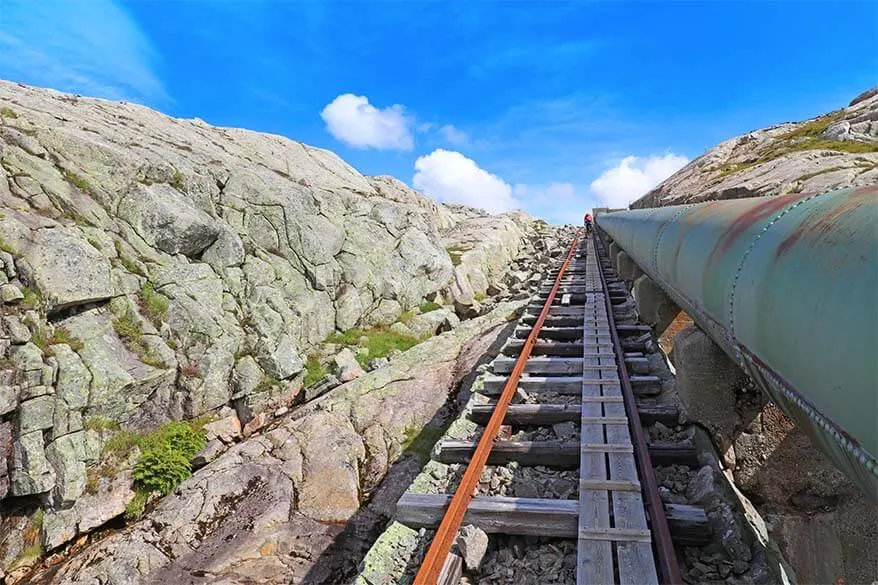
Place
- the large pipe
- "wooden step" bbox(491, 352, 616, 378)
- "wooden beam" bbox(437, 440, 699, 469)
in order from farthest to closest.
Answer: "wooden step" bbox(491, 352, 616, 378) → "wooden beam" bbox(437, 440, 699, 469) → the large pipe

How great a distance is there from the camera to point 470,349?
12.1m

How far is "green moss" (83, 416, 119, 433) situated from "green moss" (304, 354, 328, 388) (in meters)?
5.20

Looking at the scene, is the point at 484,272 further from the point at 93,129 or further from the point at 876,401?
the point at 876,401

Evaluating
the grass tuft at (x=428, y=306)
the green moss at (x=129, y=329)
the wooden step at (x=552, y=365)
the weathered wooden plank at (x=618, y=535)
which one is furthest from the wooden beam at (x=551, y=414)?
the grass tuft at (x=428, y=306)

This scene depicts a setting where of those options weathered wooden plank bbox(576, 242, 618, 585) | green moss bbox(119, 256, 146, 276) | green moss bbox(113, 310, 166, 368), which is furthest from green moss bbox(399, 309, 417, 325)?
weathered wooden plank bbox(576, 242, 618, 585)

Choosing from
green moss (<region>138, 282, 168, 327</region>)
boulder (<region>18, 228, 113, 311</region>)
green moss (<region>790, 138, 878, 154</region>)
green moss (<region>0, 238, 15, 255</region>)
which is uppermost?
green moss (<region>790, 138, 878, 154</region>)

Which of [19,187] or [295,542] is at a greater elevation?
[19,187]

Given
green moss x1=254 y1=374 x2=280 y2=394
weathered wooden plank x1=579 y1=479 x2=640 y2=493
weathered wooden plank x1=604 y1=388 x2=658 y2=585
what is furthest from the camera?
green moss x1=254 y1=374 x2=280 y2=394

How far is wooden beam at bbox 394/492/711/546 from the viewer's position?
394 cm

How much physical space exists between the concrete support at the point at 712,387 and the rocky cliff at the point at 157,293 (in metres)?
6.09

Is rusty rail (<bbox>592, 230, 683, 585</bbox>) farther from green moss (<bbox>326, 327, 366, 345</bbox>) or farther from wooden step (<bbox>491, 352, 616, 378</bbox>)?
green moss (<bbox>326, 327, 366, 345</bbox>)

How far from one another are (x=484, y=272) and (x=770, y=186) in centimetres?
1517

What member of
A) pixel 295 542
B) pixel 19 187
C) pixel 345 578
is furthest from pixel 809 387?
pixel 19 187

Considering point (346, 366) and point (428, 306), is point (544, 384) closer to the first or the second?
point (346, 366)
